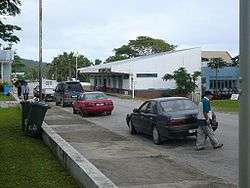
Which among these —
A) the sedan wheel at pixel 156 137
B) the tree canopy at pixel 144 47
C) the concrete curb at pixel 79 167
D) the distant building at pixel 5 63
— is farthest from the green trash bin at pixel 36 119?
the tree canopy at pixel 144 47

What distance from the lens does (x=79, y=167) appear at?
28.1 feet

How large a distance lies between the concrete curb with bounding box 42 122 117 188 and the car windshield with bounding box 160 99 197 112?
14.5ft

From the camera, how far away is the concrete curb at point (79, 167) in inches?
288

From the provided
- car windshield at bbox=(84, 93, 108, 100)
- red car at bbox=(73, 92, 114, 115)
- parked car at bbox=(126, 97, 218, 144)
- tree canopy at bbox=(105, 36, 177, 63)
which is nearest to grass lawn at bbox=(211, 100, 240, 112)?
red car at bbox=(73, 92, 114, 115)

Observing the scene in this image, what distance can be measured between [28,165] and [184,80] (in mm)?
52661

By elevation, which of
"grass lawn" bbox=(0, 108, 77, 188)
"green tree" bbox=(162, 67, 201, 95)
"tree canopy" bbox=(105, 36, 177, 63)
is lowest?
"grass lawn" bbox=(0, 108, 77, 188)

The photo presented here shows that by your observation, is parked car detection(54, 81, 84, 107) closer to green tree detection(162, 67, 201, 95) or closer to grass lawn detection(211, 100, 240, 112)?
grass lawn detection(211, 100, 240, 112)

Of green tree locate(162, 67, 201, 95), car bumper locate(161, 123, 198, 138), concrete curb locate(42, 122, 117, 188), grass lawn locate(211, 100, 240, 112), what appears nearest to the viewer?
concrete curb locate(42, 122, 117, 188)

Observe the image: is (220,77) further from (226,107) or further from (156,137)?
(156,137)

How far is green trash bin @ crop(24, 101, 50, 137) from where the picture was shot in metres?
16.0

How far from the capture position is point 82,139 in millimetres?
17438

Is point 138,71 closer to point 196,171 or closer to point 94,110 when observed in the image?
point 94,110

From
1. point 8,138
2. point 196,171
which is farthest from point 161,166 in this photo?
point 8,138

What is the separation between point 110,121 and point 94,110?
3675 mm
